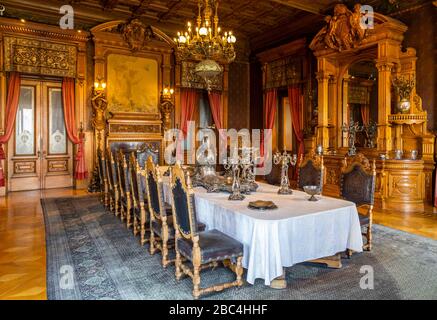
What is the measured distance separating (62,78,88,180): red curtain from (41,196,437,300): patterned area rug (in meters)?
3.88

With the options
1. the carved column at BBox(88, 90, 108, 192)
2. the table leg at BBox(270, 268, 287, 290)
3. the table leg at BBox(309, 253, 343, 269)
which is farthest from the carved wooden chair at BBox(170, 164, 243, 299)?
the carved column at BBox(88, 90, 108, 192)

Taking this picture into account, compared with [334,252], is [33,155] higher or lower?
higher

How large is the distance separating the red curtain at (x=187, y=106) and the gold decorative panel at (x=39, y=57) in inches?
110

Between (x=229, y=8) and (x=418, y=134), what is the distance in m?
5.03

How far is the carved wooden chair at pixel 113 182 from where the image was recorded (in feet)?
16.5

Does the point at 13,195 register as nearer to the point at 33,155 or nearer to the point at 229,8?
the point at 33,155

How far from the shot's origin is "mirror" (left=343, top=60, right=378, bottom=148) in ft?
21.7

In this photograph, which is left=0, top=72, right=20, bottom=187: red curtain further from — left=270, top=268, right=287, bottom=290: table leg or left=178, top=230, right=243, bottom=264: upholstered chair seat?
left=270, top=268, right=287, bottom=290: table leg

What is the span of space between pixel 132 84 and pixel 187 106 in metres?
1.59

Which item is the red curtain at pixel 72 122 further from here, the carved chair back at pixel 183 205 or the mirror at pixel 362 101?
the mirror at pixel 362 101
